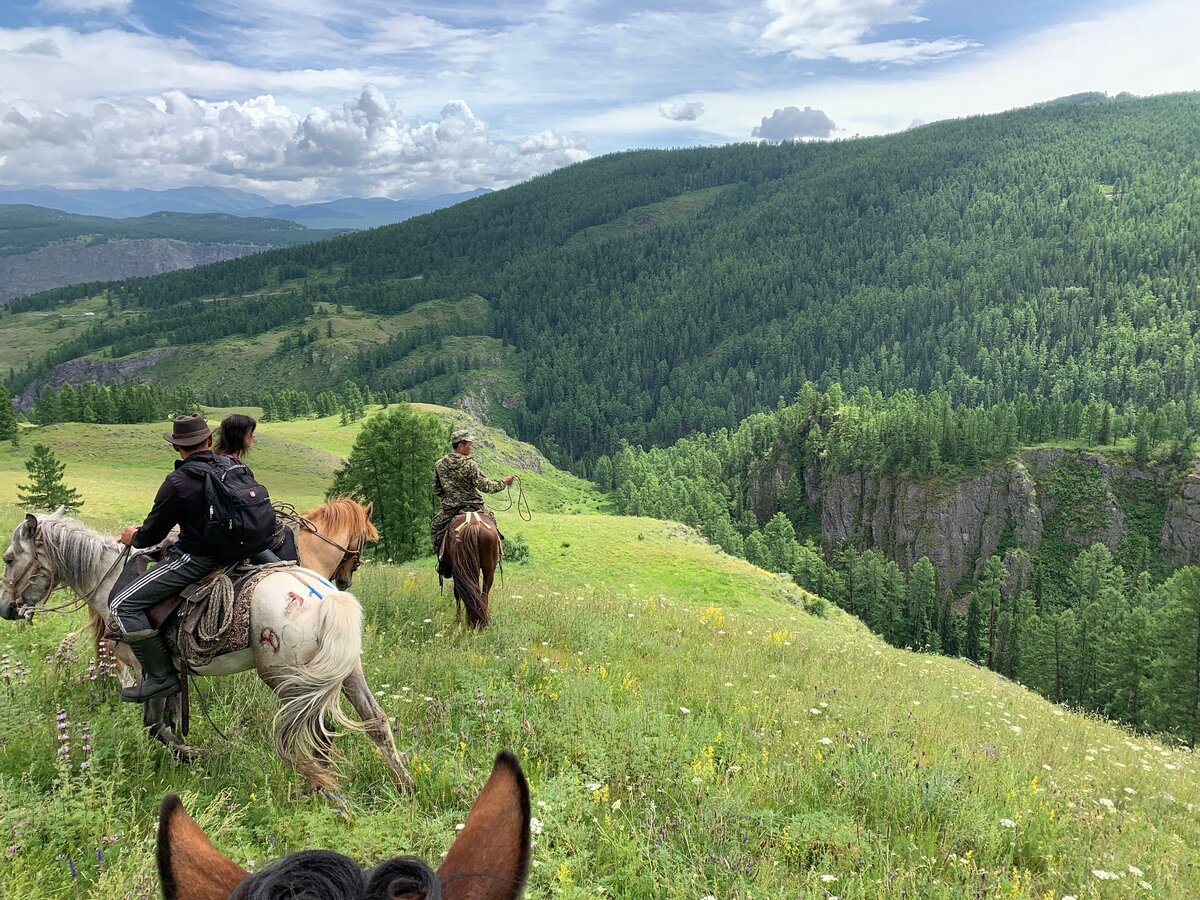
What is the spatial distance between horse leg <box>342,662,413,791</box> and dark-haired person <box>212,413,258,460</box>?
2.92 m

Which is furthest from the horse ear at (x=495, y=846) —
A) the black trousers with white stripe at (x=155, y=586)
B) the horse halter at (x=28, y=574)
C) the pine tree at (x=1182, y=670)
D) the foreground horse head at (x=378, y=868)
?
the pine tree at (x=1182, y=670)

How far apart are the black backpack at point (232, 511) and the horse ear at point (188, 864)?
4.50m

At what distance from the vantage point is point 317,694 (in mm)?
5656

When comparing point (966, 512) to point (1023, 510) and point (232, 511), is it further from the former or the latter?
point (232, 511)

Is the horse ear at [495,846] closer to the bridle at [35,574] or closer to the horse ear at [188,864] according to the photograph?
the horse ear at [188,864]

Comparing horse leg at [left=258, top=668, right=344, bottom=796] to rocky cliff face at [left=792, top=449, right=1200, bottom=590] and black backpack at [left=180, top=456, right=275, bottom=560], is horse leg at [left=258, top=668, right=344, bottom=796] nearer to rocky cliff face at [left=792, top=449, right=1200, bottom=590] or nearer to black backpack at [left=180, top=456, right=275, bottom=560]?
black backpack at [left=180, top=456, right=275, bottom=560]

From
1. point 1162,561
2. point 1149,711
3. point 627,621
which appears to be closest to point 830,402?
point 1162,561

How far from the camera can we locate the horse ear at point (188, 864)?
1.70 metres

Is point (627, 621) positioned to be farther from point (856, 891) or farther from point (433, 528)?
point (856, 891)

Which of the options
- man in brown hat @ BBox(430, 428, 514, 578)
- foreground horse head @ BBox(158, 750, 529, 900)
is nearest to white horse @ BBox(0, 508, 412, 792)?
foreground horse head @ BBox(158, 750, 529, 900)

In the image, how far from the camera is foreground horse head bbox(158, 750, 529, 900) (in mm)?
1345

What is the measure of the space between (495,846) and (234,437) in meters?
6.46

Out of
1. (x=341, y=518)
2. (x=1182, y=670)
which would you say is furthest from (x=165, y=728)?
(x=1182, y=670)

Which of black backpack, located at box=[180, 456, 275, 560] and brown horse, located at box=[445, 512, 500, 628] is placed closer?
black backpack, located at box=[180, 456, 275, 560]
